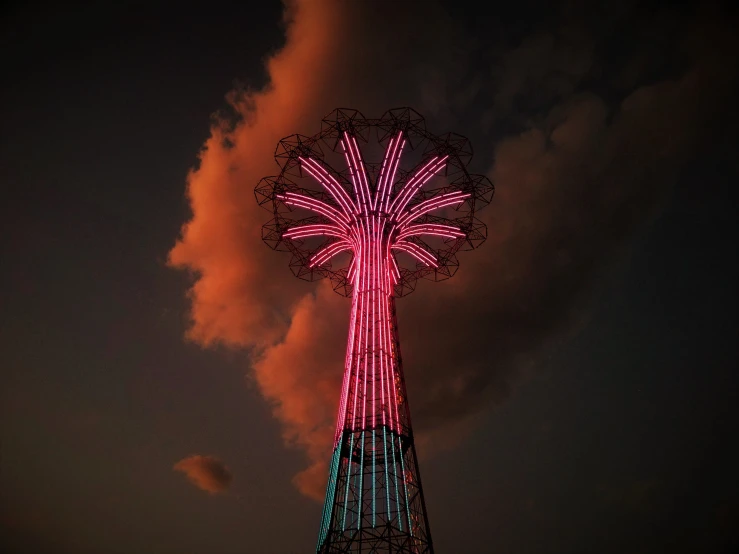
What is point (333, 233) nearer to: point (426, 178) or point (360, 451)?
point (426, 178)

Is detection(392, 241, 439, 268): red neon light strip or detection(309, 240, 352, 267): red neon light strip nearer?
detection(309, 240, 352, 267): red neon light strip

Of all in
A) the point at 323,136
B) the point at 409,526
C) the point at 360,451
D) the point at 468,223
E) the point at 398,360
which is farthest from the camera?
the point at 468,223

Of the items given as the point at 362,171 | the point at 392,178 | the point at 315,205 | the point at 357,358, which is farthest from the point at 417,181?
the point at 357,358

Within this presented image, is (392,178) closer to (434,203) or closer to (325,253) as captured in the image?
(434,203)

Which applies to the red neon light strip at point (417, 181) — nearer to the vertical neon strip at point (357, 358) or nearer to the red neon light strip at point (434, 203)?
the red neon light strip at point (434, 203)

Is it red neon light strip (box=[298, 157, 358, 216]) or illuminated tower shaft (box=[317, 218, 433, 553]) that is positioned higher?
red neon light strip (box=[298, 157, 358, 216])

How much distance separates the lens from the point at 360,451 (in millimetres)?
33219

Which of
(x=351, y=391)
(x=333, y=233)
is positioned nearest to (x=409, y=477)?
(x=351, y=391)

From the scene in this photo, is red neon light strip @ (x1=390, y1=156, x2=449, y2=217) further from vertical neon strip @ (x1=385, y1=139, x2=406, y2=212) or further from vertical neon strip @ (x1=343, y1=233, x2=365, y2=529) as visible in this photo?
vertical neon strip @ (x1=343, y1=233, x2=365, y2=529)

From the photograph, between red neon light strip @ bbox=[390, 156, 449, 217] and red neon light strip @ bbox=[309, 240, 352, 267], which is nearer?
red neon light strip @ bbox=[390, 156, 449, 217]

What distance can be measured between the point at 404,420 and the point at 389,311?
674 cm

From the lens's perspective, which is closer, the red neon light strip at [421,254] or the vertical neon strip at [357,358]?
the vertical neon strip at [357,358]

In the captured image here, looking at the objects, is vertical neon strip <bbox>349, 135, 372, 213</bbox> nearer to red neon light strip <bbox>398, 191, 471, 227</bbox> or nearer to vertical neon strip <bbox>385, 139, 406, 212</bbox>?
vertical neon strip <bbox>385, 139, 406, 212</bbox>

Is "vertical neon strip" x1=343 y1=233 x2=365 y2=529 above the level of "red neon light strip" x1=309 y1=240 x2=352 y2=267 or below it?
below
